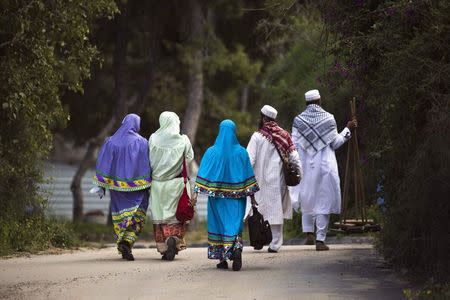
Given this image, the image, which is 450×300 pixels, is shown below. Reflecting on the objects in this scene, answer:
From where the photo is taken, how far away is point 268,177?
55.3 feet

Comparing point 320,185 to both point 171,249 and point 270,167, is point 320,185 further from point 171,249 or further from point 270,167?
point 171,249

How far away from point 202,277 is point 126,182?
123 inches

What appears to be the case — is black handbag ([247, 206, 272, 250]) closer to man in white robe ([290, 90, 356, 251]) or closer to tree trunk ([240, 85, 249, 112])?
man in white robe ([290, 90, 356, 251])

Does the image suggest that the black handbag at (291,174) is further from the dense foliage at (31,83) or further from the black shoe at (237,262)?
the dense foliage at (31,83)

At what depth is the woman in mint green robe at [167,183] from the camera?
52.5 ft

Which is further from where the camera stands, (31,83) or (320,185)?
(320,185)

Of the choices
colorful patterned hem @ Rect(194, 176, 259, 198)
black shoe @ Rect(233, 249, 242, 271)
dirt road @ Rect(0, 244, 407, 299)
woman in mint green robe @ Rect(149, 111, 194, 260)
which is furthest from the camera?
woman in mint green robe @ Rect(149, 111, 194, 260)

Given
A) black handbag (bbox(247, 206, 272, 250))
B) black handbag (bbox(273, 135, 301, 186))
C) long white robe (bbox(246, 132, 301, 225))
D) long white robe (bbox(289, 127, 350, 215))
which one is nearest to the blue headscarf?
black handbag (bbox(247, 206, 272, 250))

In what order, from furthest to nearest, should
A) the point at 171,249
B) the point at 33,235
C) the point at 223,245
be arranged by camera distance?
the point at 33,235
the point at 171,249
the point at 223,245

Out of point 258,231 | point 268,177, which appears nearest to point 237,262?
point 258,231

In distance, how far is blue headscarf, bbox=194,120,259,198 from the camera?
14523 millimetres

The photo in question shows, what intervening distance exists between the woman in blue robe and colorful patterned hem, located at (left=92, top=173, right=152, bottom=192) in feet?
5.60

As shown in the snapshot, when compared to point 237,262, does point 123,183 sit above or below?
above

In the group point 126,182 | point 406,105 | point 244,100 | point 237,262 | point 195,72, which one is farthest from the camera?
point 244,100
